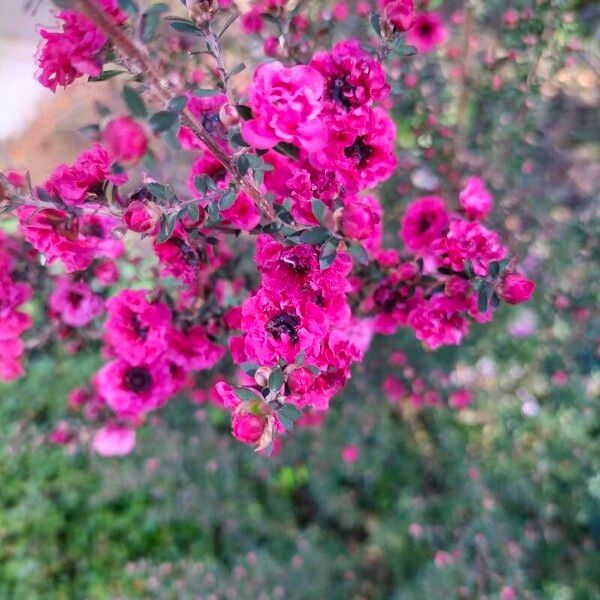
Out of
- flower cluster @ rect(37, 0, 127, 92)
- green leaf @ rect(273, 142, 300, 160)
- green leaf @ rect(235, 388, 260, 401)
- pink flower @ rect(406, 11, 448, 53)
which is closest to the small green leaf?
green leaf @ rect(235, 388, 260, 401)

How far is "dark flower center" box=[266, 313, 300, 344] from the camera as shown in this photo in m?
0.79

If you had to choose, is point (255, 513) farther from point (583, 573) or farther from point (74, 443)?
point (583, 573)

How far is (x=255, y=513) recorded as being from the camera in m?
2.15

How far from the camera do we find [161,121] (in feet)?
2.04

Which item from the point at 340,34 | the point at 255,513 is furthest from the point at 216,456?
the point at 340,34

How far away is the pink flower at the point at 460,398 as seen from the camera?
1957mm

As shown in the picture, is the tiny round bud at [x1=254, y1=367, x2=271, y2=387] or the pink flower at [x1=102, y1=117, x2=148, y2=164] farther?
the pink flower at [x1=102, y1=117, x2=148, y2=164]


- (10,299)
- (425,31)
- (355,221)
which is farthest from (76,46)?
(425,31)

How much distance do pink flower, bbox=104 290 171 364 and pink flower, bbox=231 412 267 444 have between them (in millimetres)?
358

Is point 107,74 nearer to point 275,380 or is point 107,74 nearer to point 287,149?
point 287,149

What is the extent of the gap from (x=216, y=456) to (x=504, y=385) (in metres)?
1.07

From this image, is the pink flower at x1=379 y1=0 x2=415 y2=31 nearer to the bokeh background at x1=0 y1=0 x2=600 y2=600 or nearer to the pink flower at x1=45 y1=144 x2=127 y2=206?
the pink flower at x1=45 y1=144 x2=127 y2=206

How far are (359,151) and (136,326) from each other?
1.65ft

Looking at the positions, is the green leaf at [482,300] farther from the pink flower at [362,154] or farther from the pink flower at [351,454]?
the pink flower at [351,454]
